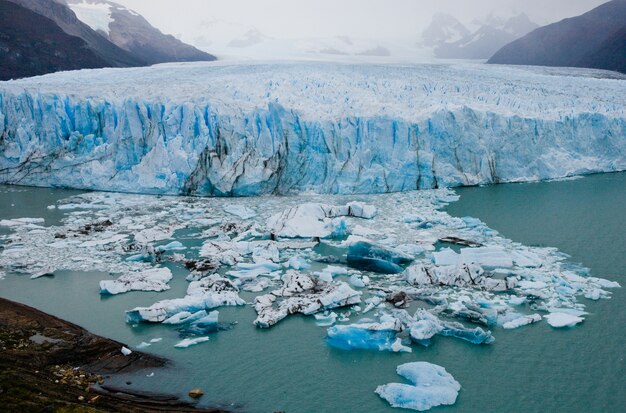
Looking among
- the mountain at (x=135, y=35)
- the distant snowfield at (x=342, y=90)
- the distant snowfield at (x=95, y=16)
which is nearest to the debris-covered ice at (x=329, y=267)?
the distant snowfield at (x=342, y=90)

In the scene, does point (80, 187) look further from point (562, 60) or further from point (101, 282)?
point (562, 60)

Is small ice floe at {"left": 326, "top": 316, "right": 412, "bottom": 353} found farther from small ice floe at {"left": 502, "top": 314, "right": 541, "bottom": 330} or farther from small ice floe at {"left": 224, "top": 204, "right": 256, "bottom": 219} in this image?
small ice floe at {"left": 224, "top": 204, "right": 256, "bottom": 219}

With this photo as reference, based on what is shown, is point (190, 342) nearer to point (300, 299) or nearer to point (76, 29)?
point (300, 299)

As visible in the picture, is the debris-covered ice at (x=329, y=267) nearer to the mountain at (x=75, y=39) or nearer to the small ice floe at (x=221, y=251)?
the small ice floe at (x=221, y=251)

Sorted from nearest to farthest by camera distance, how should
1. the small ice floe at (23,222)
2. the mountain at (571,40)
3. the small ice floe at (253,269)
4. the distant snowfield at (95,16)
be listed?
1. the small ice floe at (253,269)
2. the small ice floe at (23,222)
3. the mountain at (571,40)
4. the distant snowfield at (95,16)

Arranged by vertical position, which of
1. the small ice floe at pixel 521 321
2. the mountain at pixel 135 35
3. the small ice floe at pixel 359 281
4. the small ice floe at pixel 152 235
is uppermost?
the mountain at pixel 135 35

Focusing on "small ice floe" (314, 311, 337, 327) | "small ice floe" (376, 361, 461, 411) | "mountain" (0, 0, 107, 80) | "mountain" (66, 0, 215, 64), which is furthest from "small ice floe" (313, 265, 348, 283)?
"mountain" (66, 0, 215, 64)

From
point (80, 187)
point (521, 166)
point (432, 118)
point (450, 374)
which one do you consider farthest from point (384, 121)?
point (450, 374)
